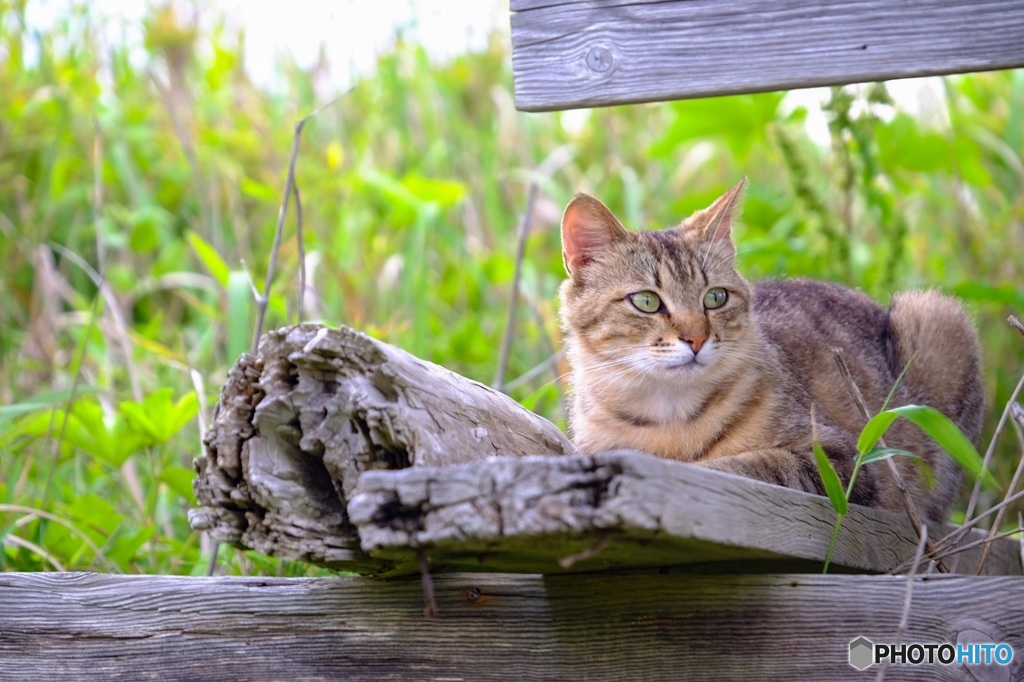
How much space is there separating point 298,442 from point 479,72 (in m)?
4.36

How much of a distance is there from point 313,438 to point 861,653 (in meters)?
0.97

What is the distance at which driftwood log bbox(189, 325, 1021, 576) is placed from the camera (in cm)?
140

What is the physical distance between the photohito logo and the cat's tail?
1343mm

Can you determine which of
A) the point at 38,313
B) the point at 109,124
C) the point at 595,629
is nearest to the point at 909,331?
the point at 595,629

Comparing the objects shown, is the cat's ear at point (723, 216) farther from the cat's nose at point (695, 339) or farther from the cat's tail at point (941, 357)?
the cat's tail at point (941, 357)

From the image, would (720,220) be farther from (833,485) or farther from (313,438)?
(313,438)

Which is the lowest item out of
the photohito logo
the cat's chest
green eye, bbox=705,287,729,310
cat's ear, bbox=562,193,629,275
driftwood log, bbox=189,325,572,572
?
the photohito logo

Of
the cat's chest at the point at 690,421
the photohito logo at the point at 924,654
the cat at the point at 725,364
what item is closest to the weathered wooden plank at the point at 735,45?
the cat at the point at 725,364

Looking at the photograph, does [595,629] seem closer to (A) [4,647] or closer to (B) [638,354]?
(B) [638,354]

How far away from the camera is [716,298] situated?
2.62 metres

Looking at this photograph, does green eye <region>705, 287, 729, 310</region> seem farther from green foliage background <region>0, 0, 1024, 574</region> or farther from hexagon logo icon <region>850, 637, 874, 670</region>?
hexagon logo icon <region>850, 637, 874, 670</region>

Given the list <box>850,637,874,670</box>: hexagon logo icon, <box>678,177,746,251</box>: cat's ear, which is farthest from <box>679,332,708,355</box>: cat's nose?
<box>850,637,874,670</box>: hexagon logo icon

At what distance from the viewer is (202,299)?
187 inches

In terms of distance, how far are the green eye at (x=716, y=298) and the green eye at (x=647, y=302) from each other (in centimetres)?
12
